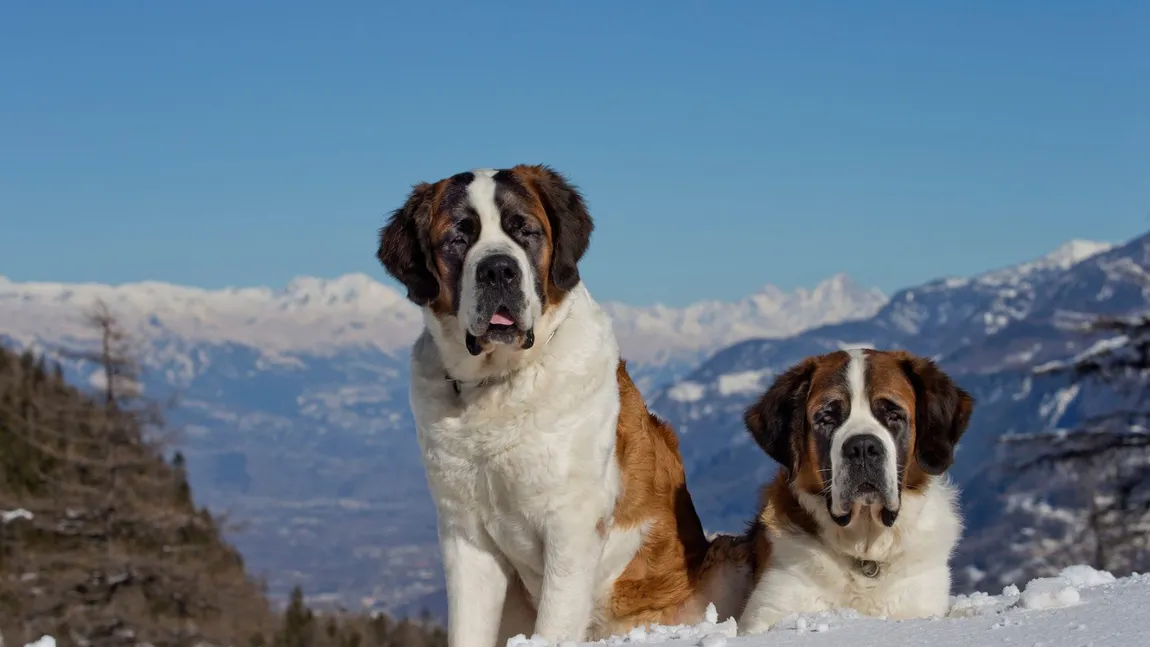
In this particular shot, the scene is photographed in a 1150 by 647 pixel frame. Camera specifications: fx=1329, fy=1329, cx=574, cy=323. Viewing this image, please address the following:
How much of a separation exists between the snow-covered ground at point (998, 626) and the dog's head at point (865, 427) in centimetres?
62

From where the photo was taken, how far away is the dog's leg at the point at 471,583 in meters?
6.62

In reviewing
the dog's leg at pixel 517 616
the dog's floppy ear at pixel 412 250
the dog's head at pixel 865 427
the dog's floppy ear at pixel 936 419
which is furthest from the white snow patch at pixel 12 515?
the dog's floppy ear at pixel 936 419

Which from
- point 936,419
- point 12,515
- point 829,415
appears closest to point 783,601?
point 829,415

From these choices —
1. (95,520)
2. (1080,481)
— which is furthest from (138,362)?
(1080,481)

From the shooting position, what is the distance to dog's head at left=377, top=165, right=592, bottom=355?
637 cm

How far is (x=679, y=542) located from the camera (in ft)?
23.7

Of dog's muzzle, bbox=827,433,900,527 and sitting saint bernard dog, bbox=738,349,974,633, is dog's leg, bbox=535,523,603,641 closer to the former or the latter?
sitting saint bernard dog, bbox=738,349,974,633

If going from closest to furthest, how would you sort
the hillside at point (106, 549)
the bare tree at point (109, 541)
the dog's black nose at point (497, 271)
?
the dog's black nose at point (497, 271)
the bare tree at point (109, 541)
the hillside at point (106, 549)

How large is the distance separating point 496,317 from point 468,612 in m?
1.50

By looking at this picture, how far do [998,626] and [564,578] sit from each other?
2.06m

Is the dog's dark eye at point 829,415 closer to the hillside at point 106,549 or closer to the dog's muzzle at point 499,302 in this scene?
the dog's muzzle at point 499,302

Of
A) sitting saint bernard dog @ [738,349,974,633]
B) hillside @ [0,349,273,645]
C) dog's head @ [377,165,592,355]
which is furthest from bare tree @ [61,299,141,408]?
sitting saint bernard dog @ [738,349,974,633]

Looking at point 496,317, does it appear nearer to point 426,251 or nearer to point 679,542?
point 426,251

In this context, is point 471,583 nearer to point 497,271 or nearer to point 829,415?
point 497,271
